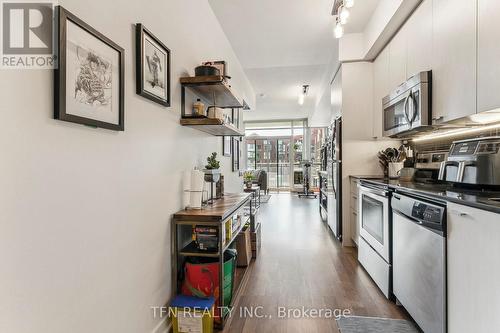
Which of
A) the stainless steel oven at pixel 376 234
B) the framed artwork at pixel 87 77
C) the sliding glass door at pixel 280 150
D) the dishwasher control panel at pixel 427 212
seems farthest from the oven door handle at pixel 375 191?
the sliding glass door at pixel 280 150

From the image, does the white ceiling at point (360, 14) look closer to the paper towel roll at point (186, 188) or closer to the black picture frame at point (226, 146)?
the black picture frame at point (226, 146)

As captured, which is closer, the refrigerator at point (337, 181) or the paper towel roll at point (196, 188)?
the paper towel roll at point (196, 188)

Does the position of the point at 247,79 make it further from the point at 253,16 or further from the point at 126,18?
A: the point at 126,18

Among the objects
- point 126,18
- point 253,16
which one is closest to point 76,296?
point 126,18

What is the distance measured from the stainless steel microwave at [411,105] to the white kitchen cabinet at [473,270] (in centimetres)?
108

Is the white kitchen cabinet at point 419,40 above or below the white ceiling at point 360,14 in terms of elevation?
below

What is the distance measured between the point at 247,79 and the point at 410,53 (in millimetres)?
3261

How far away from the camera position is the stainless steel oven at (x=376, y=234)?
2195mm

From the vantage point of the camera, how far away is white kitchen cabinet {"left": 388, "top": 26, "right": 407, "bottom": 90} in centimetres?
263

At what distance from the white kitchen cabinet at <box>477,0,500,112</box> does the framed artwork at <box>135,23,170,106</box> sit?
192cm

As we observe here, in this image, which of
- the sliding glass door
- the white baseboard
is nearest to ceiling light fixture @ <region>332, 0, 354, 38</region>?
the white baseboard

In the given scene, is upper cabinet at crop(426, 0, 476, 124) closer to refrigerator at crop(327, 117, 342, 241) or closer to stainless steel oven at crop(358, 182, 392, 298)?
stainless steel oven at crop(358, 182, 392, 298)

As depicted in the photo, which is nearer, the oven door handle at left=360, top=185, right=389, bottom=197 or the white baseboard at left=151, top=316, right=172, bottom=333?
the white baseboard at left=151, top=316, right=172, bottom=333

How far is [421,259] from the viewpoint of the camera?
1691 millimetres
